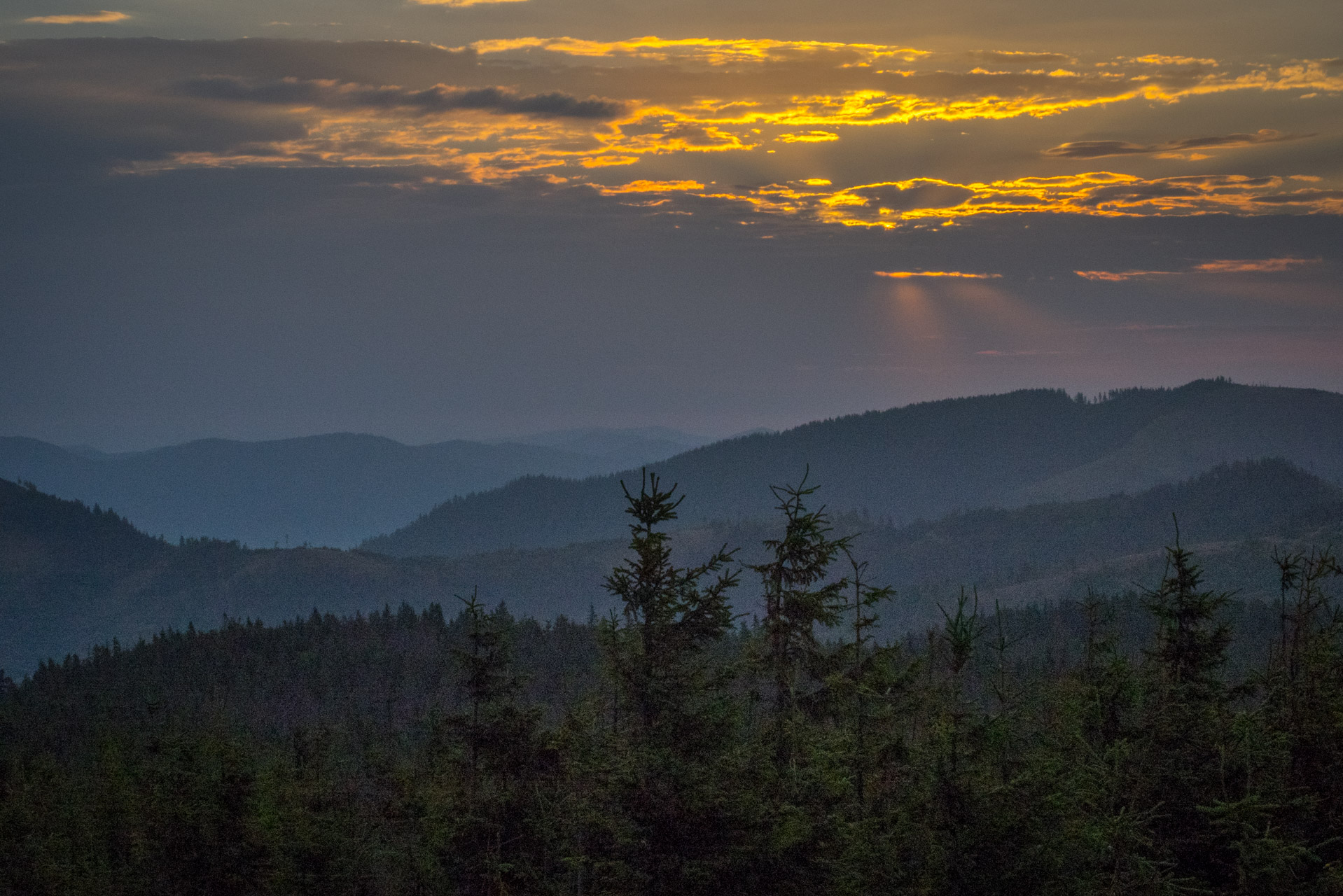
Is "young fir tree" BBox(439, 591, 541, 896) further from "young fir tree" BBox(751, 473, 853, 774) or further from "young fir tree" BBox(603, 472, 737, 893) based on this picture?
"young fir tree" BBox(751, 473, 853, 774)

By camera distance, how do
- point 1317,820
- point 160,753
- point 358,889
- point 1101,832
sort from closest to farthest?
1. point 1101,832
2. point 1317,820
3. point 358,889
4. point 160,753

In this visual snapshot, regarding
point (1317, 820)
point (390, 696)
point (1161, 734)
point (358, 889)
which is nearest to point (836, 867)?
point (1161, 734)

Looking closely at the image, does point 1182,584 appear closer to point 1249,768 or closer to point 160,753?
point 1249,768

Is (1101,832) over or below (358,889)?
over

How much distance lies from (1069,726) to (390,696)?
174739mm

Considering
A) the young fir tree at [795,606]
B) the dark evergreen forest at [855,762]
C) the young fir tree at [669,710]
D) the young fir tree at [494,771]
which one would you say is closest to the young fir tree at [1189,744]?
the dark evergreen forest at [855,762]

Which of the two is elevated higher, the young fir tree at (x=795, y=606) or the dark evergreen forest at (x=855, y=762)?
the young fir tree at (x=795, y=606)

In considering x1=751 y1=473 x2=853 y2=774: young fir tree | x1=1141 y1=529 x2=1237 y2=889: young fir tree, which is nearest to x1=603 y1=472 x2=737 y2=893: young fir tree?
x1=751 y1=473 x2=853 y2=774: young fir tree

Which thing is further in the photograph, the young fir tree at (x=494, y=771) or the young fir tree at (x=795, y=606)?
the young fir tree at (x=795, y=606)

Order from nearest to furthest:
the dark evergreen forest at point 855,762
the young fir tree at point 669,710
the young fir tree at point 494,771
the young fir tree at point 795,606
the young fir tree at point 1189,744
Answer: the dark evergreen forest at point 855,762
the young fir tree at point 1189,744
the young fir tree at point 669,710
the young fir tree at point 494,771
the young fir tree at point 795,606

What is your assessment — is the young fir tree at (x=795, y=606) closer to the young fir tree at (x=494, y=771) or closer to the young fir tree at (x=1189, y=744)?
the young fir tree at (x=494, y=771)

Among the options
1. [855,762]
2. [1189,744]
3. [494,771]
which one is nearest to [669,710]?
[855,762]

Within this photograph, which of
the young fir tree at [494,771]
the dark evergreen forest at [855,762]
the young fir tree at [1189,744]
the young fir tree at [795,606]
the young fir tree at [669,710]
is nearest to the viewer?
the dark evergreen forest at [855,762]

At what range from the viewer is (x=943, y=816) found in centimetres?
2102
